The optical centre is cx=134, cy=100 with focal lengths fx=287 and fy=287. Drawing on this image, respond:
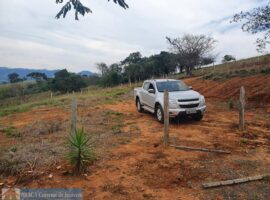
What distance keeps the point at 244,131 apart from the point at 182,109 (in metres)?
2.33

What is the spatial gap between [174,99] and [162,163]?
179 inches

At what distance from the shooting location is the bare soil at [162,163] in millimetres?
5223

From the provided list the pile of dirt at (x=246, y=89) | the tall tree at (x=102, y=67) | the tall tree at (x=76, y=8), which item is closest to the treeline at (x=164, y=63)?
the tall tree at (x=102, y=67)

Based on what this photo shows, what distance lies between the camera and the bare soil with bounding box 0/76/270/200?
5223 mm

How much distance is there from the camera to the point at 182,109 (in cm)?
1067

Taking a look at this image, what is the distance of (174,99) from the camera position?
10727mm

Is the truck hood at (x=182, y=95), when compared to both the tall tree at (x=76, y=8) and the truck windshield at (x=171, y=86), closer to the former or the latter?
the truck windshield at (x=171, y=86)

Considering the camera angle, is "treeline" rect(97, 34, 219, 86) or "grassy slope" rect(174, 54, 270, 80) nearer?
"grassy slope" rect(174, 54, 270, 80)

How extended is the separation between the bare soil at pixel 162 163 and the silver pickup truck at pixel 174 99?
0.50 m

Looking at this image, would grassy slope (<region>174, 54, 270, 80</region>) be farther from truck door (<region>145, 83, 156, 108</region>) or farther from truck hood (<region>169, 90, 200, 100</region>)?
truck hood (<region>169, 90, 200, 100</region>)

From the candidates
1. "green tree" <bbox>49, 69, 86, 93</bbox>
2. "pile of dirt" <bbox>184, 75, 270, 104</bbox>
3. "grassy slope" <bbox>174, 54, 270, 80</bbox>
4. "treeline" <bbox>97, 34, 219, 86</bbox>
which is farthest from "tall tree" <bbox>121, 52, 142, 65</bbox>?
"pile of dirt" <bbox>184, 75, 270, 104</bbox>

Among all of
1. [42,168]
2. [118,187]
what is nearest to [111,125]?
[42,168]

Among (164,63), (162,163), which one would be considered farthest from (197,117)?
(164,63)

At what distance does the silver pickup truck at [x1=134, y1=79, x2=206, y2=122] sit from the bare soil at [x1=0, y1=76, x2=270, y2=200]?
1.64ft
